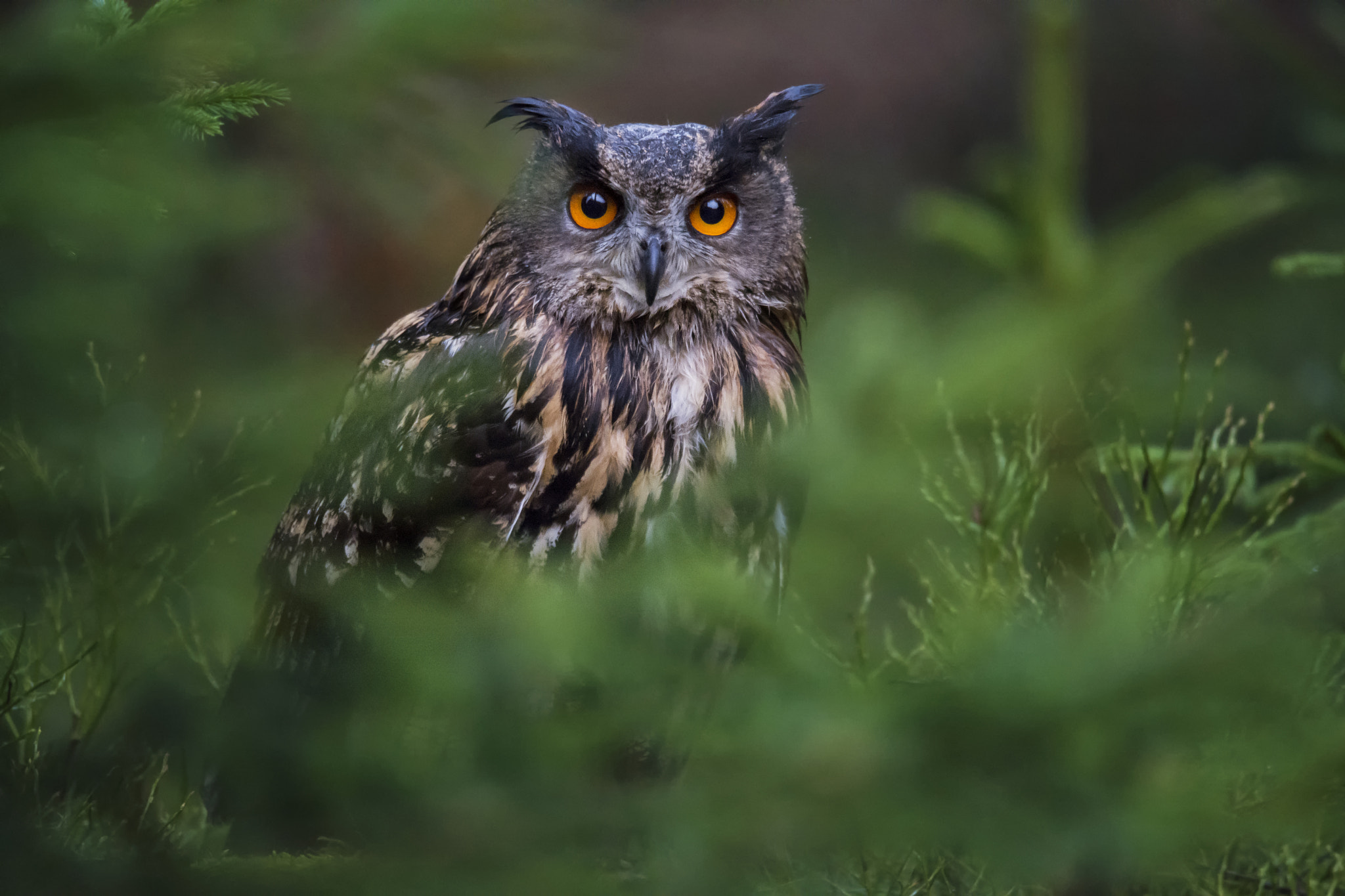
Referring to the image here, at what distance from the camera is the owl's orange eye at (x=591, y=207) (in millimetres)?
1699

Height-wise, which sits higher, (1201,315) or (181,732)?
(1201,315)

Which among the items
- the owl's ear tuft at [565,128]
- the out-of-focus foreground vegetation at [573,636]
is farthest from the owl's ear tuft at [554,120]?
the out-of-focus foreground vegetation at [573,636]

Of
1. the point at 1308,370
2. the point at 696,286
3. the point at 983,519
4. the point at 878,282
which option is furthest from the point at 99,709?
the point at 878,282

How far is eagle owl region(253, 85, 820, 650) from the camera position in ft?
4.92

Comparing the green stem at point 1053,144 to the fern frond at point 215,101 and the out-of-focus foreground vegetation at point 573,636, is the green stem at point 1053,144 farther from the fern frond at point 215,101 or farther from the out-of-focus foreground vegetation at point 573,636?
the fern frond at point 215,101

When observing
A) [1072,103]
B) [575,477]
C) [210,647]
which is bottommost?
[210,647]

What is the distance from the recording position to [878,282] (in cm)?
403

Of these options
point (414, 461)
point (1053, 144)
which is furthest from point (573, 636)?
point (1053, 144)

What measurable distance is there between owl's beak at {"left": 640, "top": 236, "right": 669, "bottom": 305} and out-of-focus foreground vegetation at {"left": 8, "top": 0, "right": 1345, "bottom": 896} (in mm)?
271

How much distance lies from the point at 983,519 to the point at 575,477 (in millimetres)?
607

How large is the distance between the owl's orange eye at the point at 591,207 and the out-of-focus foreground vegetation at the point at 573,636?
182 millimetres

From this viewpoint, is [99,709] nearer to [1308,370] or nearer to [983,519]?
[983,519]

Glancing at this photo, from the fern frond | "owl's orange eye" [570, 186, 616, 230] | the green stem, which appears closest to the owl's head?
"owl's orange eye" [570, 186, 616, 230]

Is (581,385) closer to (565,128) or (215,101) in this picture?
(565,128)
